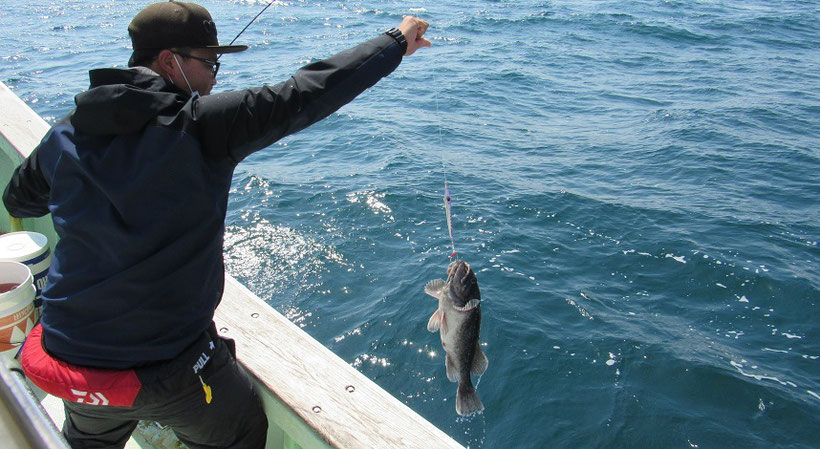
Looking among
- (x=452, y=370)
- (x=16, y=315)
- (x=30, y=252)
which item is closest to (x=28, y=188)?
(x=16, y=315)

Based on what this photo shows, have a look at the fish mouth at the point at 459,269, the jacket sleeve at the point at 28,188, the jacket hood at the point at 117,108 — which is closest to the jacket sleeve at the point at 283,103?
the jacket hood at the point at 117,108

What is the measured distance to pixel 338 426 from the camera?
2.78m

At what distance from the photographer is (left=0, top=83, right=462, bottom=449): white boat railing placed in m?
2.74

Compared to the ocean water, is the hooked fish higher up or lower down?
higher up

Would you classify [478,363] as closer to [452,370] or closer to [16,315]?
[452,370]

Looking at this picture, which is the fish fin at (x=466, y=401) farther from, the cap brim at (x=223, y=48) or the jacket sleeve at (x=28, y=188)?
the jacket sleeve at (x=28, y=188)

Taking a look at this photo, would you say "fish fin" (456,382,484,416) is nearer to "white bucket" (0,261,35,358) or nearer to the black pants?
the black pants

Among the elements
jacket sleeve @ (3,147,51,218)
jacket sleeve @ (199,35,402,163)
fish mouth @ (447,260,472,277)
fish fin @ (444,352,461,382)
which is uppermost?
jacket sleeve @ (199,35,402,163)

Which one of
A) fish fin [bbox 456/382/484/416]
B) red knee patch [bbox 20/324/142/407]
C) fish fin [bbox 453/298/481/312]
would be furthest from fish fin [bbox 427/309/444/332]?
red knee patch [bbox 20/324/142/407]

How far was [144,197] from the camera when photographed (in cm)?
229

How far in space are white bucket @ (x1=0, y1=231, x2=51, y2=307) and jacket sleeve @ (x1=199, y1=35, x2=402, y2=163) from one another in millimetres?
2442

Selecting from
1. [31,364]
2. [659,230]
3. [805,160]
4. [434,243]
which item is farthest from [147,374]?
[805,160]

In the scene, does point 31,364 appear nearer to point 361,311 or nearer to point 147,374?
point 147,374

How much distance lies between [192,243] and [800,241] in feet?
28.4
